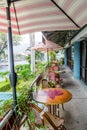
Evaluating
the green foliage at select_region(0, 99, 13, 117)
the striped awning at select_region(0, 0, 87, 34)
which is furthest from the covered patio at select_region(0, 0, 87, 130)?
the green foliage at select_region(0, 99, 13, 117)

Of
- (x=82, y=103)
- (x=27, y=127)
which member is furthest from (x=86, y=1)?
(x=82, y=103)

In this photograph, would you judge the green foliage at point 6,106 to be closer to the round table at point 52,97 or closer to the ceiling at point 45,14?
the round table at point 52,97

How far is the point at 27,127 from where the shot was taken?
2.56 meters

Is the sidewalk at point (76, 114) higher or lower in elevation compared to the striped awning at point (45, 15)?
lower

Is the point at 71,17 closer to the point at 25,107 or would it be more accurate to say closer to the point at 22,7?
the point at 22,7

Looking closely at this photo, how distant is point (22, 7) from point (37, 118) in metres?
1.81

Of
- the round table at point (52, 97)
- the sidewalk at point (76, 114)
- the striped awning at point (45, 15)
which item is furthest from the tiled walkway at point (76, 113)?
the striped awning at point (45, 15)

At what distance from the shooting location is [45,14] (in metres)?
Answer: 2.94

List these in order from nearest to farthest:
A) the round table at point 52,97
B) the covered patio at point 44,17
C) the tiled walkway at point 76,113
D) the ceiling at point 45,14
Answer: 1. the covered patio at point 44,17
2. the ceiling at point 45,14
3. the round table at point 52,97
4. the tiled walkway at point 76,113

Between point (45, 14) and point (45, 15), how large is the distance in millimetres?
41

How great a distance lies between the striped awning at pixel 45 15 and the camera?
2.54m

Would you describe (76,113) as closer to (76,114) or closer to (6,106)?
(76,114)

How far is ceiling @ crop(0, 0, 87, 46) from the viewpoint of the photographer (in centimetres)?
254

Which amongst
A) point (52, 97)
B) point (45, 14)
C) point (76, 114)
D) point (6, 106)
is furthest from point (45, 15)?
point (76, 114)
